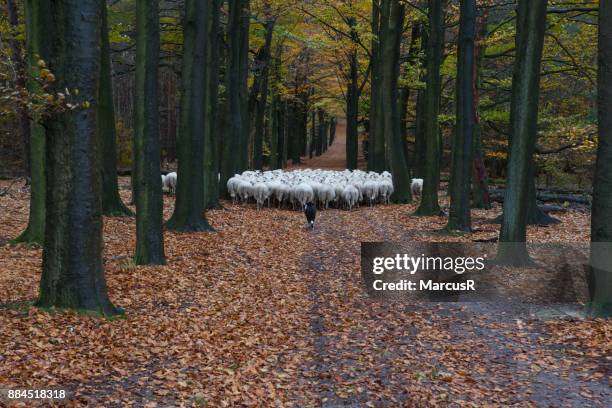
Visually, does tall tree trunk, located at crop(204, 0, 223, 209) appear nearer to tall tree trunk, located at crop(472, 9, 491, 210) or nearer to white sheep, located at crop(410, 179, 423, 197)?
tall tree trunk, located at crop(472, 9, 491, 210)

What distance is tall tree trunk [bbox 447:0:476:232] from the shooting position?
14953 mm

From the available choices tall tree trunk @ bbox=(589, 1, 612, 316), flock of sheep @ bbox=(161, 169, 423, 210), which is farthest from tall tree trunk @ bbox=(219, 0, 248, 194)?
tall tree trunk @ bbox=(589, 1, 612, 316)

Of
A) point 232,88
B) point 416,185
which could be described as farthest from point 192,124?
point 416,185

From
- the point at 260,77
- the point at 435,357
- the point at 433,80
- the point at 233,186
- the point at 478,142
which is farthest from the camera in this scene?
the point at 260,77

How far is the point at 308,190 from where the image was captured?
21375mm

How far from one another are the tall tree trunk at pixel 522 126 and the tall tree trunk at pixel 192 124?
7.35m

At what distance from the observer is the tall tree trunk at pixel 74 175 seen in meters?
7.04

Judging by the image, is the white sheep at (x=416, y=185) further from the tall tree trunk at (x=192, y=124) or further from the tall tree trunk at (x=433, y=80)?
the tall tree trunk at (x=192, y=124)

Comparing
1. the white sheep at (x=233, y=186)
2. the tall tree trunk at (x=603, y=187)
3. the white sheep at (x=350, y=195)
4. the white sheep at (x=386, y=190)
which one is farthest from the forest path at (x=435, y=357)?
the white sheep at (x=386, y=190)

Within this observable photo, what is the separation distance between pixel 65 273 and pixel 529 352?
626cm

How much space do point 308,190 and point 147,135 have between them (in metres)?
11.2

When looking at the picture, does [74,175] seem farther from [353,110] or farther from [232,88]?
[353,110]

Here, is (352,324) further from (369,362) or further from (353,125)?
(353,125)

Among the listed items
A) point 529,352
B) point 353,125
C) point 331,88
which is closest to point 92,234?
point 529,352
